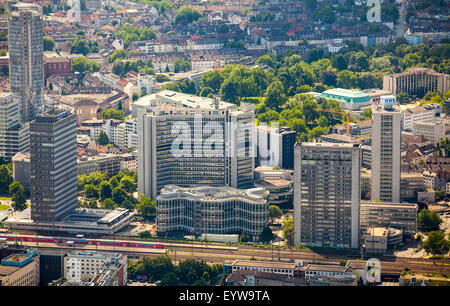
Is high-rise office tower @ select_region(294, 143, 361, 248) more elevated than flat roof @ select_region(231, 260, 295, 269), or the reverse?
high-rise office tower @ select_region(294, 143, 361, 248)

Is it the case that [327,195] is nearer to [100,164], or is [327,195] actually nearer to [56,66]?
[100,164]

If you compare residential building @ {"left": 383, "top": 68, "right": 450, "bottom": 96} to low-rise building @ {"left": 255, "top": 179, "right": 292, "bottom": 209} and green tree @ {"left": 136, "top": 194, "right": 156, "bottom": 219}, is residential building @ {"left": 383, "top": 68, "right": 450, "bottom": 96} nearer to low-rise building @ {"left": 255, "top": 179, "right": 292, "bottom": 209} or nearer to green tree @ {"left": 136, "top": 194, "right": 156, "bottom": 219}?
low-rise building @ {"left": 255, "top": 179, "right": 292, "bottom": 209}

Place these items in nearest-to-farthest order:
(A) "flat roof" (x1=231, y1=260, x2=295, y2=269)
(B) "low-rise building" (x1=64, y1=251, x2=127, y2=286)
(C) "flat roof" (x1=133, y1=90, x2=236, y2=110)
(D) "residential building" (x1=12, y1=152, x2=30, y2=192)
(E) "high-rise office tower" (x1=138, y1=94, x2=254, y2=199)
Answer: (B) "low-rise building" (x1=64, y1=251, x2=127, y2=286) < (A) "flat roof" (x1=231, y1=260, x2=295, y2=269) < (E) "high-rise office tower" (x1=138, y1=94, x2=254, y2=199) < (D) "residential building" (x1=12, y1=152, x2=30, y2=192) < (C) "flat roof" (x1=133, y1=90, x2=236, y2=110)

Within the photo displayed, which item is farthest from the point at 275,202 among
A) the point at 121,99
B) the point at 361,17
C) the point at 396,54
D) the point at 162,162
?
the point at 361,17

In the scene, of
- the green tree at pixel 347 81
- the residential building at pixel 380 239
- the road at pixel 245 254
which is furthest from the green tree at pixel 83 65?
the residential building at pixel 380 239

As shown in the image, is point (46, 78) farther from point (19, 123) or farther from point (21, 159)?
point (21, 159)

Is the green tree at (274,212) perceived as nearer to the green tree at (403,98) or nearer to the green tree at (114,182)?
the green tree at (114,182)

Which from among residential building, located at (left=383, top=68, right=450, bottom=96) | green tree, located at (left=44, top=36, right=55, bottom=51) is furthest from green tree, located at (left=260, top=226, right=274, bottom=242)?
green tree, located at (left=44, top=36, right=55, bottom=51)
